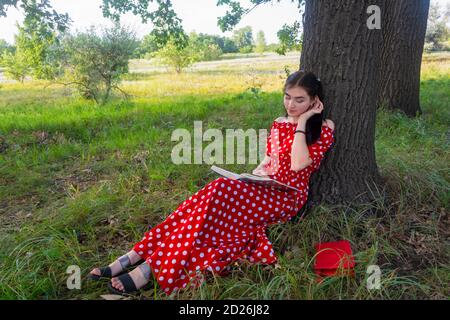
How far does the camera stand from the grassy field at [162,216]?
2244mm

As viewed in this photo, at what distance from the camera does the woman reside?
7.47 ft

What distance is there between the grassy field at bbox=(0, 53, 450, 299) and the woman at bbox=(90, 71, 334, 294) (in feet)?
0.34

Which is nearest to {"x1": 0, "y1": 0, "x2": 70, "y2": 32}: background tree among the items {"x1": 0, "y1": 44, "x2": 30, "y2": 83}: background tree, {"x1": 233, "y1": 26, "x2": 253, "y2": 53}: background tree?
{"x1": 0, "y1": 44, "x2": 30, "y2": 83}: background tree

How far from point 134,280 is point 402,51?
5.24 meters

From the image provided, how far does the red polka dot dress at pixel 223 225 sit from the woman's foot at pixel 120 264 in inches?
1.7

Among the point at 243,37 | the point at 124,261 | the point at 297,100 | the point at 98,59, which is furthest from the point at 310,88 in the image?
the point at 243,37

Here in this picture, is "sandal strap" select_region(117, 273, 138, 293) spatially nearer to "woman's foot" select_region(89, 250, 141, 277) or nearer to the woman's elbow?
"woman's foot" select_region(89, 250, 141, 277)

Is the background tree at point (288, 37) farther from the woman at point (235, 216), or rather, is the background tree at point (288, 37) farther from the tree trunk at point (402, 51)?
the woman at point (235, 216)

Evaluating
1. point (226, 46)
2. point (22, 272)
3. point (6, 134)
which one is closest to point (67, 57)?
point (6, 134)

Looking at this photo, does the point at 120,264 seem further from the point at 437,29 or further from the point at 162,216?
the point at 437,29
